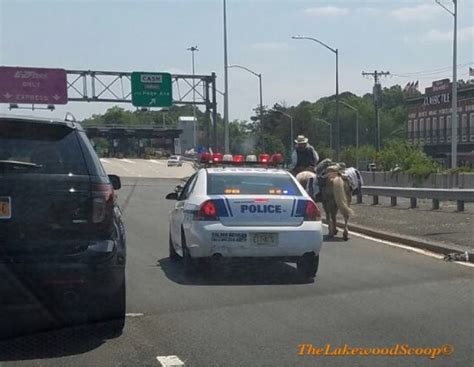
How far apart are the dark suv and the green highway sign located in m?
43.2

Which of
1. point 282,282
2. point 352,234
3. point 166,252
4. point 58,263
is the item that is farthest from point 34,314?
point 352,234

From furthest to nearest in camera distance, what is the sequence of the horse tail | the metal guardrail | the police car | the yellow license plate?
the metal guardrail < the horse tail < the police car < the yellow license plate

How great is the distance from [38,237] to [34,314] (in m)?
1.41

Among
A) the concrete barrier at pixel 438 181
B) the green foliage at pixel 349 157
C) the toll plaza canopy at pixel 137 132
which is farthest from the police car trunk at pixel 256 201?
the toll plaza canopy at pixel 137 132

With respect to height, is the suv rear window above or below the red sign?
below

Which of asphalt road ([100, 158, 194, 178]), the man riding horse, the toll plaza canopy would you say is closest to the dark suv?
the man riding horse

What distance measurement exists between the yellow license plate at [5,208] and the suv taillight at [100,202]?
0.66m

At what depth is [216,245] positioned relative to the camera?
31.4 ft

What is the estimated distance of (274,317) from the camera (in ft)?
24.9

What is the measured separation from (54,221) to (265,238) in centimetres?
393

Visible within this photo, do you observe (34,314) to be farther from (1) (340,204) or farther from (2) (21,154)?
(1) (340,204)

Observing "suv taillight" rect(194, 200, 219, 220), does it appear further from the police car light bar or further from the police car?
the police car light bar

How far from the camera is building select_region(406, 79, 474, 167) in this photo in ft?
289

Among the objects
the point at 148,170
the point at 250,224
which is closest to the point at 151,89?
the point at 148,170
